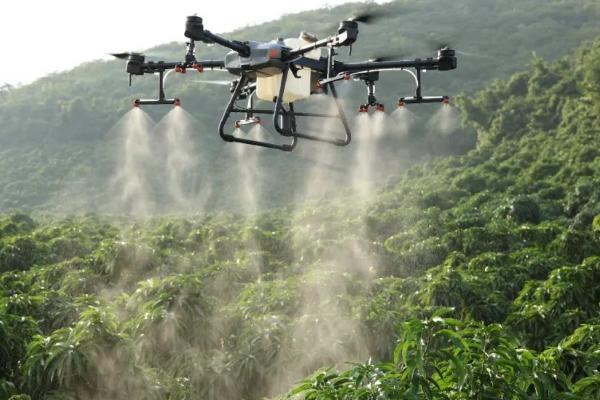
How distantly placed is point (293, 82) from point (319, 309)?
4.73 meters

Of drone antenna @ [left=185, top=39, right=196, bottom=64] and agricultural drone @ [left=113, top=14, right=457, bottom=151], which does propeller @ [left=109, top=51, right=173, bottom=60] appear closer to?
agricultural drone @ [left=113, top=14, right=457, bottom=151]

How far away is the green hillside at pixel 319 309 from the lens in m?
4.66

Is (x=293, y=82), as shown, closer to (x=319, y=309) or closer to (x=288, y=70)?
(x=288, y=70)

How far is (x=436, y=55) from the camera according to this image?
685 cm

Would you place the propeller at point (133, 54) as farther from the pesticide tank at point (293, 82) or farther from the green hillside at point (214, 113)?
the green hillside at point (214, 113)

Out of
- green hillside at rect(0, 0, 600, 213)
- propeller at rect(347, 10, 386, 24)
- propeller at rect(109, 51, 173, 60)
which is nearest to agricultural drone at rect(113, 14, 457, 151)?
propeller at rect(109, 51, 173, 60)

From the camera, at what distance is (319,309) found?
10.5m

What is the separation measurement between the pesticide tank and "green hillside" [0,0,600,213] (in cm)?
3462

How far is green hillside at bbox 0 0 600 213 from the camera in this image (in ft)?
177

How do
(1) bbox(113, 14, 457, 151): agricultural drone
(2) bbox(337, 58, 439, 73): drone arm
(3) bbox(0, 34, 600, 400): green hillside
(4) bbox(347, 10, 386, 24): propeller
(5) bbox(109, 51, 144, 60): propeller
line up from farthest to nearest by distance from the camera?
1. (5) bbox(109, 51, 144, 60): propeller
2. (2) bbox(337, 58, 439, 73): drone arm
3. (1) bbox(113, 14, 457, 151): agricultural drone
4. (4) bbox(347, 10, 386, 24): propeller
5. (3) bbox(0, 34, 600, 400): green hillside

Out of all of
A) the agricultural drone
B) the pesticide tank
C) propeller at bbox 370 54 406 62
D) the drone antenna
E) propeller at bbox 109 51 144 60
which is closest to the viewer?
the drone antenna

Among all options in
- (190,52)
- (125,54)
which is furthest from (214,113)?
(190,52)

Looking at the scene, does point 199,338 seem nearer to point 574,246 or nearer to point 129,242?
point 129,242


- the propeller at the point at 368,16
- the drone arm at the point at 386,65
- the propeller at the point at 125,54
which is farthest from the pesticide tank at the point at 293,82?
the propeller at the point at 125,54
